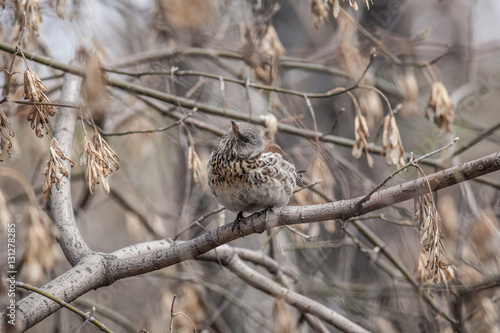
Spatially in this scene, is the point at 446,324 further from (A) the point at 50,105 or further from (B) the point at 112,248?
(B) the point at 112,248

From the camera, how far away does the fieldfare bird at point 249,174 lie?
335 cm

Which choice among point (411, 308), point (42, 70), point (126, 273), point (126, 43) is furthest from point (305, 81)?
point (126, 273)

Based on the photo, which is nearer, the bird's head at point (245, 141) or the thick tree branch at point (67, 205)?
the thick tree branch at point (67, 205)

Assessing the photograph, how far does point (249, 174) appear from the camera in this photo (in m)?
3.39

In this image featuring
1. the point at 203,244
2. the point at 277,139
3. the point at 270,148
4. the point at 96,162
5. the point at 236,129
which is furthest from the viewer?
the point at 277,139

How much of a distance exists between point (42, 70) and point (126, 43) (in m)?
2.54

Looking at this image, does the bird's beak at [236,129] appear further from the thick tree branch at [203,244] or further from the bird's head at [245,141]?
the thick tree branch at [203,244]

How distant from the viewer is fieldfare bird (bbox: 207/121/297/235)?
3.35 metres

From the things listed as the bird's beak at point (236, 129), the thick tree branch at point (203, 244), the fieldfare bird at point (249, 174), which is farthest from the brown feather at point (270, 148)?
the thick tree branch at point (203, 244)

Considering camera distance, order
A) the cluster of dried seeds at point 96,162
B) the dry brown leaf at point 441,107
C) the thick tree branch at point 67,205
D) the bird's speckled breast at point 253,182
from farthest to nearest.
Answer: the dry brown leaf at point 441,107 → the bird's speckled breast at point 253,182 → the thick tree branch at point 67,205 → the cluster of dried seeds at point 96,162

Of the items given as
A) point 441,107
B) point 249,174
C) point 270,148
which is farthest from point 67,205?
point 441,107

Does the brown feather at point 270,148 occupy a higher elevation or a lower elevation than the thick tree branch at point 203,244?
higher

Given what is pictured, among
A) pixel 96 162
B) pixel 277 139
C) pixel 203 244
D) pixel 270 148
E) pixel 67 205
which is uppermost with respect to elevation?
pixel 277 139

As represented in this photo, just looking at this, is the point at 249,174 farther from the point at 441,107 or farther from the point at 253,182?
the point at 441,107
